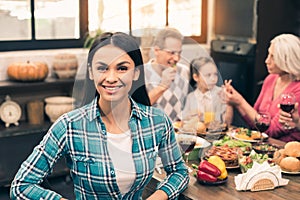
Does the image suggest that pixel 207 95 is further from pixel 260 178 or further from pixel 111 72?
pixel 111 72

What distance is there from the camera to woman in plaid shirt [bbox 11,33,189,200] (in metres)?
1.70

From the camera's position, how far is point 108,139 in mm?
1782

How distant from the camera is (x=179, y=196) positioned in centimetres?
201

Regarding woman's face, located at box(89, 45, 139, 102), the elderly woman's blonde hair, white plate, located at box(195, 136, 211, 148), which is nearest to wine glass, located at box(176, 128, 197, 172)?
white plate, located at box(195, 136, 211, 148)

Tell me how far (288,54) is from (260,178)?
Result: 130 cm

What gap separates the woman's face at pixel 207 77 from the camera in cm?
299

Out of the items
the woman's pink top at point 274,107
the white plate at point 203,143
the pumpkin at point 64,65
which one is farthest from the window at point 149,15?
the white plate at point 203,143

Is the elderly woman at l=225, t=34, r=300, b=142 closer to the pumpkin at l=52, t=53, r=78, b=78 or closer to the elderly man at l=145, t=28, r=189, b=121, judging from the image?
the elderly man at l=145, t=28, r=189, b=121

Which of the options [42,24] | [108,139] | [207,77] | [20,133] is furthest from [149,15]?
[108,139]

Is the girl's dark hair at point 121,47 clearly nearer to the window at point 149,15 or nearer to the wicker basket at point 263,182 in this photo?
the wicker basket at point 263,182

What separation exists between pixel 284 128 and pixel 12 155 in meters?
2.13

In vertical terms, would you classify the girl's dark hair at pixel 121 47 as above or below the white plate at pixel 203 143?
above

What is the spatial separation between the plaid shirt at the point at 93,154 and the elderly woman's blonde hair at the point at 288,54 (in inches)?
56.9

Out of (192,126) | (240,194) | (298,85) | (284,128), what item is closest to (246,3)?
(298,85)
